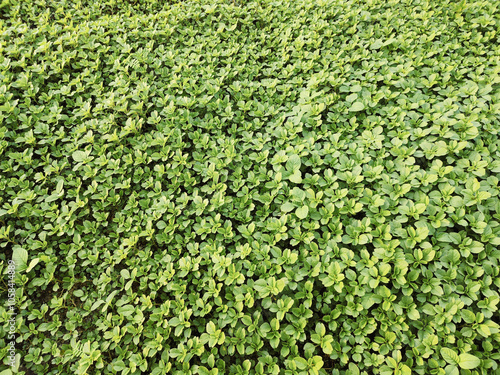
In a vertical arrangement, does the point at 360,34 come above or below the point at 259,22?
below

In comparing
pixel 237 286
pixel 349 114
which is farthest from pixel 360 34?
pixel 237 286

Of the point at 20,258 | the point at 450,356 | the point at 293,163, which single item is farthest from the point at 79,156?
the point at 450,356

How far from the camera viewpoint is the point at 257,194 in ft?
8.56

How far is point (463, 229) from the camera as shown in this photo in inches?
91.1

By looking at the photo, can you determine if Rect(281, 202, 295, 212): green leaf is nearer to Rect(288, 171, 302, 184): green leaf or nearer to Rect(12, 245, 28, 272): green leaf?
Rect(288, 171, 302, 184): green leaf

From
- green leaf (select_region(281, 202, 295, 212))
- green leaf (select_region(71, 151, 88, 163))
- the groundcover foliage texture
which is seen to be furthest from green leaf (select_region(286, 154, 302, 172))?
green leaf (select_region(71, 151, 88, 163))

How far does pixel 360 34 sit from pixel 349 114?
135cm

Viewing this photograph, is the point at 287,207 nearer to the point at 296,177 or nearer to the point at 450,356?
the point at 296,177

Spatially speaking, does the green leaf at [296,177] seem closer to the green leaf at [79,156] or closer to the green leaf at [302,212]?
the green leaf at [302,212]

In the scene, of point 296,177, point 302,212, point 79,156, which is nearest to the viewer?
point 302,212

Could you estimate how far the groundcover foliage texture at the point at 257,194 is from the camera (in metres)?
2.08

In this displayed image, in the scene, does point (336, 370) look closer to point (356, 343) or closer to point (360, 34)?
point (356, 343)

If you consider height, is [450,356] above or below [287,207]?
below

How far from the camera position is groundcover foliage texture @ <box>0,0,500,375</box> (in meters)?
2.08
